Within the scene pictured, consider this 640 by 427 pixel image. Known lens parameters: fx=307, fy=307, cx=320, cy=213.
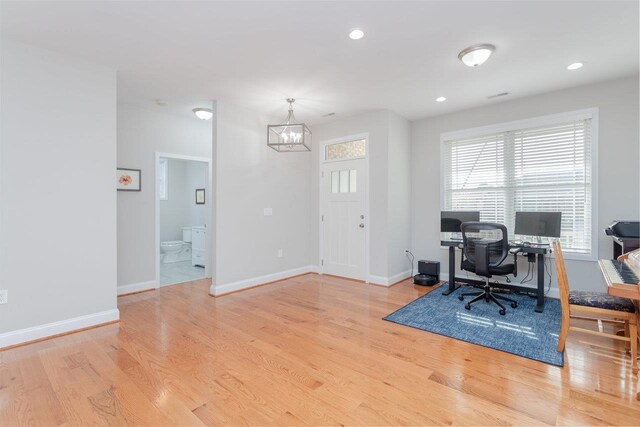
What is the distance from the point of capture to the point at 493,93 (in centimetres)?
399

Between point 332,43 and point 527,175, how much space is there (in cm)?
324

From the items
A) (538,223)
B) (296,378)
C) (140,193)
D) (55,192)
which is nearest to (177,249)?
(140,193)

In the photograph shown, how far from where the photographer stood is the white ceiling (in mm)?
2301

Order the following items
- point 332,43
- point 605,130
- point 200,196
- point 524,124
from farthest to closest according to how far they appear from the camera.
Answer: point 200,196 < point 524,124 < point 605,130 < point 332,43

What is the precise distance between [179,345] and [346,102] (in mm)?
3562

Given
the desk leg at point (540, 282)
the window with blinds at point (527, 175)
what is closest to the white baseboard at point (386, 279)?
the window with blinds at point (527, 175)

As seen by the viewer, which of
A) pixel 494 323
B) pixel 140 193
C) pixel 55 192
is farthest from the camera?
pixel 140 193

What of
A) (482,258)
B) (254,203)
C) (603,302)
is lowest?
(603,302)

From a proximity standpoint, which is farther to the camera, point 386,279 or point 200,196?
point 200,196

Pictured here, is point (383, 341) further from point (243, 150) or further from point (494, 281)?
point (243, 150)

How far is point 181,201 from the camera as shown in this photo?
748cm

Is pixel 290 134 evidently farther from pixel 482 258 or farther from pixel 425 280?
pixel 425 280

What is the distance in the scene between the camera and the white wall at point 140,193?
429cm

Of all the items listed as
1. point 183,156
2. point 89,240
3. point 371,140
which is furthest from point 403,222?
point 89,240
